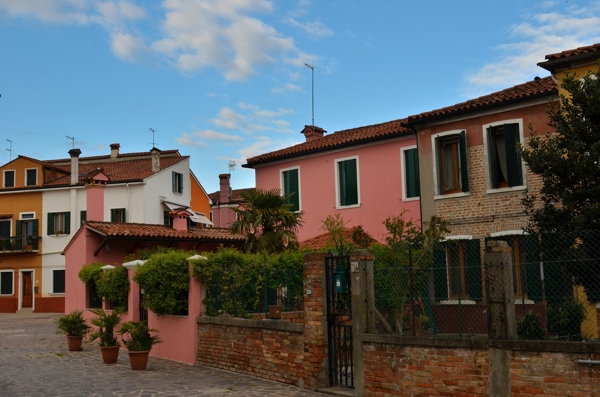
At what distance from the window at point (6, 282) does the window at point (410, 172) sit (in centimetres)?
2853

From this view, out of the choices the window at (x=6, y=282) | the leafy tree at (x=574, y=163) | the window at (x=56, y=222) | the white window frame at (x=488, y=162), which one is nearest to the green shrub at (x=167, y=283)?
the leafy tree at (x=574, y=163)

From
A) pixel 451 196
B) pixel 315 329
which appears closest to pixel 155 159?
pixel 451 196

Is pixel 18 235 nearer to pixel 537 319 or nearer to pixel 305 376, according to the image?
pixel 305 376

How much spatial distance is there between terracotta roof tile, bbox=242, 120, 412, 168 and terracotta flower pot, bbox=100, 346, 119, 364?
12.6 m

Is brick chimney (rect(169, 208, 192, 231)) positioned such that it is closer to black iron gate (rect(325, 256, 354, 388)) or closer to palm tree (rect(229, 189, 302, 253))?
palm tree (rect(229, 189, 302, 253))

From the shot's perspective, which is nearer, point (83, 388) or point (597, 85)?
point (83, 388)

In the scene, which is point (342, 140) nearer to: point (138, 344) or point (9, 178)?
point (138, 344)

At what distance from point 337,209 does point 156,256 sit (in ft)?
34.8

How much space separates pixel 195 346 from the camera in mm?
14148

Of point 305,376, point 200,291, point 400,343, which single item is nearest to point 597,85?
point 400,343

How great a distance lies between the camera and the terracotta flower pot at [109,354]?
14312 mm

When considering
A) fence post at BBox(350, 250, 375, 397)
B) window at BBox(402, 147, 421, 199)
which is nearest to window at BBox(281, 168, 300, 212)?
window at BBox(402, 147, 421, 199)

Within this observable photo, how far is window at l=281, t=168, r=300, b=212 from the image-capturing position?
1022 inches

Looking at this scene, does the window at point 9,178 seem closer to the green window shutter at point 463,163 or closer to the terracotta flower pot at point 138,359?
the terracotta flower pot at point 138,359
